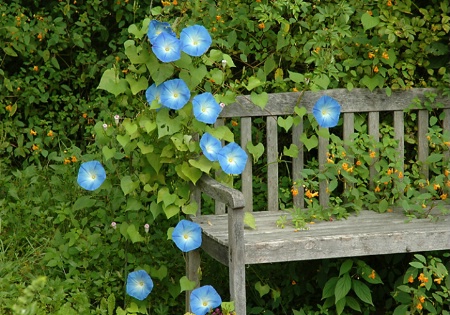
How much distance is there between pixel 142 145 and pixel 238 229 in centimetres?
66

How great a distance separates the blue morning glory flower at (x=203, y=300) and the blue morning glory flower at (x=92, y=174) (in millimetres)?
708

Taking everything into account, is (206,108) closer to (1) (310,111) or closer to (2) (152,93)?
(2) (152,93)

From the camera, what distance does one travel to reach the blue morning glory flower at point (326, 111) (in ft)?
14.4

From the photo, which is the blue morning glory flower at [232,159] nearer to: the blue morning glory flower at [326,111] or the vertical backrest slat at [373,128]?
the blue morning glory flower at [326,111]

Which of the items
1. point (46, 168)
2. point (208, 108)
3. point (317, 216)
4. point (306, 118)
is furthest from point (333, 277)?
point (46, 168)

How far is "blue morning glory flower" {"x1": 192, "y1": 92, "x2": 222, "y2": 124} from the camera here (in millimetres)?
4074

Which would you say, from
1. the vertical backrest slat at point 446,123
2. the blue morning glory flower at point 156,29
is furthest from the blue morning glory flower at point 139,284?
the vertical backrest slat at point 446,123

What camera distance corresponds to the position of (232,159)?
4.13 meters

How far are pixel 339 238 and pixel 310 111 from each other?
0.83m

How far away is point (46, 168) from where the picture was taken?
19.1 ft

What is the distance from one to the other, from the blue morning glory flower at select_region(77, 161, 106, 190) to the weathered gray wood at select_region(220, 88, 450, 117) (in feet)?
2.07

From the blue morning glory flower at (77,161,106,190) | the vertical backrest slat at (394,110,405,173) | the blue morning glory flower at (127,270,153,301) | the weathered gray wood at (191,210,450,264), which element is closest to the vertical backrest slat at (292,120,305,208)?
the weathered gray wood at (191,210,450,264)

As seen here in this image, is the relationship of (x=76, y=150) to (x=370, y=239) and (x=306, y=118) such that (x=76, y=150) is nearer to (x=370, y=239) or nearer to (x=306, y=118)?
(x=306, y=118)

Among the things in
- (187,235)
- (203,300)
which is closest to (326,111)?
(187,235)
